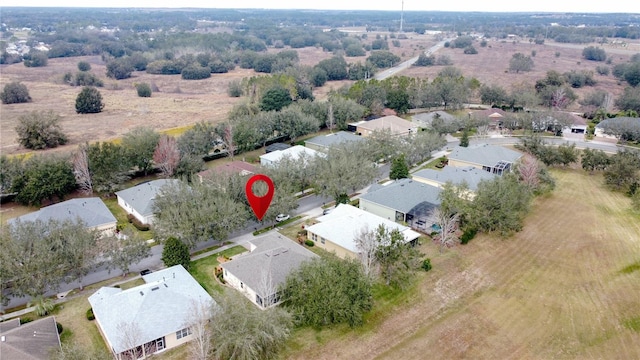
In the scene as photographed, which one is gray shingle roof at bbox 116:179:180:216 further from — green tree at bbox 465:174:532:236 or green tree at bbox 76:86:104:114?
green tree at bbox 76:86:104:114

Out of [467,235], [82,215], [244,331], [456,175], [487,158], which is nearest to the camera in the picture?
[244,331]

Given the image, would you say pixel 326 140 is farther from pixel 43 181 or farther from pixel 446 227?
pixel 43 181

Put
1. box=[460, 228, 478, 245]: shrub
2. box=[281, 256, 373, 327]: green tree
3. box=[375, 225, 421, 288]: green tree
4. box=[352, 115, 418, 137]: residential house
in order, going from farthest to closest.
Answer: box=[352, 115, 418, 137]: residential house → box=[460, 228, 478, 245]: shrub → box=[375, 225, 421, 288]: green tree → box=[281, 256, 373, 327]: green tree

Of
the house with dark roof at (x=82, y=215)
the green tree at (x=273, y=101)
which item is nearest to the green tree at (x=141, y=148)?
the house with dark roof at (x=82, y=215)

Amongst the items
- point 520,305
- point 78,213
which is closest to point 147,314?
point 78,213

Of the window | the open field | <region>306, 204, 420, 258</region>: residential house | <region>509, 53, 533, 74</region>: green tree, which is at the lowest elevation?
the open field

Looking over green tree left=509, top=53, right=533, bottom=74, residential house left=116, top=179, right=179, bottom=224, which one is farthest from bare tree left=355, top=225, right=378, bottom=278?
green tree left=509, top=53, right=533, bottom=74
